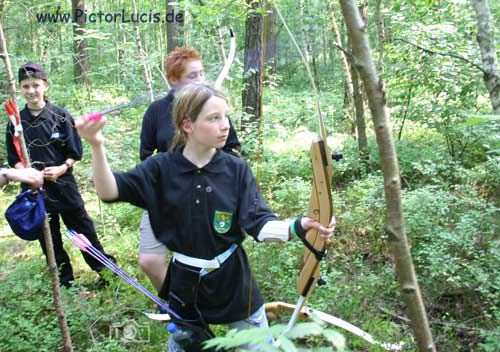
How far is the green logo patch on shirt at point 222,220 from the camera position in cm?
205

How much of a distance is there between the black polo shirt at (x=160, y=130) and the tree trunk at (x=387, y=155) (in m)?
1.86

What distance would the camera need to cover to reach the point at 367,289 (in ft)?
10.5

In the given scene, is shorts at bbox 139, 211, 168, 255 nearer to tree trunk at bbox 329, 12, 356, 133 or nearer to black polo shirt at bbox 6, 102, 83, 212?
black polo shirt at bbox 6, 102, 83, 212

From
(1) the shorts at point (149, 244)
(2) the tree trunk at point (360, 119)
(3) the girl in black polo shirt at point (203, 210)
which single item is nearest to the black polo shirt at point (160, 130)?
(1) the shorts at point (149, 244)

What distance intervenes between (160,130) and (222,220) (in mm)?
1291

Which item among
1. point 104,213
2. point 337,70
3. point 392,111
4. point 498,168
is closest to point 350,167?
point 392,111

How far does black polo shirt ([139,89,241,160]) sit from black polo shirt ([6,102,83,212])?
3.14 feet

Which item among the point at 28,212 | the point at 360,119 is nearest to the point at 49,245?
the point at 28,212

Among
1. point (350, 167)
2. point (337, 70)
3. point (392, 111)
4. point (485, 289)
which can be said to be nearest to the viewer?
point (485, 289)

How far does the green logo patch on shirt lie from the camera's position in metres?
2.05

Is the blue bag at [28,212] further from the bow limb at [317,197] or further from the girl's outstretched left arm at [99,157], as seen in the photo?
the bow limb at [317,197]

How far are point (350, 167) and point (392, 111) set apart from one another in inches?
50.6

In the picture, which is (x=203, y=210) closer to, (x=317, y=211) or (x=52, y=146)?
(x=317, y=211)

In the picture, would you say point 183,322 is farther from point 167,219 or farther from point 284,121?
point 284,121
